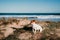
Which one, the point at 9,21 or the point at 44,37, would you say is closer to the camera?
the point at 44,37

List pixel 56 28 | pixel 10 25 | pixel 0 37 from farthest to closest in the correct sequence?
pixel 10 25
pixel 56 28
pixel 0 37

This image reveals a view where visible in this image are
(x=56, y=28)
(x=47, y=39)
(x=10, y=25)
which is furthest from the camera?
(x=10, y=25)

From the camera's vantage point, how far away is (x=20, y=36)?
6348mm

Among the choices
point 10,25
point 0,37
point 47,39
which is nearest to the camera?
point 47,39

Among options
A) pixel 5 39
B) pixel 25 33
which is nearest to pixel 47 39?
pixel 25 33

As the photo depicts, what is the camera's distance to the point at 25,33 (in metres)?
6.53

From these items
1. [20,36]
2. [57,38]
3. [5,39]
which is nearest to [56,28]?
[57,38]

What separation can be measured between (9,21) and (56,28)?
2316 millimetres

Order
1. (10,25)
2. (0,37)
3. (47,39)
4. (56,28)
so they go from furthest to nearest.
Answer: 1. (10,25)
2. (56,28)
3. (0,37)
4. (47,39)

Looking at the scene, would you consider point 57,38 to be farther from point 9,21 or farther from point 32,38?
point 9,21

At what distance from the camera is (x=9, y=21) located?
816cm

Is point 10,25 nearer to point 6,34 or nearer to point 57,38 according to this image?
point 6,34

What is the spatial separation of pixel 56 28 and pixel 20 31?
5.21ft

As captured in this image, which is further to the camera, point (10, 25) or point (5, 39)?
point (10, 25)
